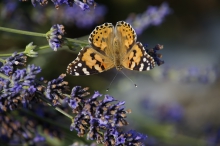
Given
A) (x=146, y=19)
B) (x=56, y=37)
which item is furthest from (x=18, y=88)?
(x=146, y=19)

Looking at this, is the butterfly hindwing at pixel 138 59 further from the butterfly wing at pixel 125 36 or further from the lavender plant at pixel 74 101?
the lavender plant at pixel 74 101

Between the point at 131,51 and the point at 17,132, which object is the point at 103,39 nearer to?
the point at 131,51

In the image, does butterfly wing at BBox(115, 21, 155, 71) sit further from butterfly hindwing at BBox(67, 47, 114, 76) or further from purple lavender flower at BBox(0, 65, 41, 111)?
purple lavender flower at BBox(0, 65, 41, 111)

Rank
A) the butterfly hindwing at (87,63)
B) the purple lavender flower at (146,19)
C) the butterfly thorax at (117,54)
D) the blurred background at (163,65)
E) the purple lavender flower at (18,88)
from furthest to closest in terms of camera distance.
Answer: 1. the blurred background at (163,65)
2. the purple lavender flower at (146,19)
3. the butterfly thorax at (117,54)
4. the butterfly hindwing at (87,63)
5. the purple lavender flower at (18,88)

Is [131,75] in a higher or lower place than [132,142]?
higher

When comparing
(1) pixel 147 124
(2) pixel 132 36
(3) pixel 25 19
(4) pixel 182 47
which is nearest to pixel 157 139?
(1) pixel 147 124

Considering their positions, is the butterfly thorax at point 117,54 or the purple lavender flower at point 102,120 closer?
the purple lavender flower at point 102,120

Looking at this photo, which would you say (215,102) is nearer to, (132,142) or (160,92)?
(160,92)

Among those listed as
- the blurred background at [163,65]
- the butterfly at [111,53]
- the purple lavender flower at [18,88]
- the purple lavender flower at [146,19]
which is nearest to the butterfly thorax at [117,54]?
the butterfly at [111,53]

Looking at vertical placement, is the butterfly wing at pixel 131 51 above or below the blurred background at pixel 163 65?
below
